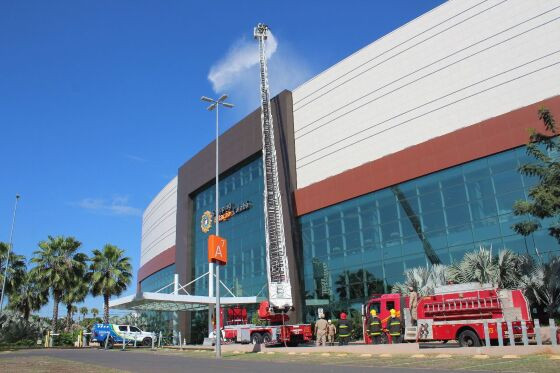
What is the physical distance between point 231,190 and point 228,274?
27.0 feet

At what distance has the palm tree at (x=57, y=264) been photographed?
45.8m

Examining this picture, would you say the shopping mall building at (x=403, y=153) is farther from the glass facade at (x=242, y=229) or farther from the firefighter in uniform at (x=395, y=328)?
the firefighter in uniform at (x=395, y=328)

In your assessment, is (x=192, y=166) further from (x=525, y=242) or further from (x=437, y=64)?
(x=525, y=242)

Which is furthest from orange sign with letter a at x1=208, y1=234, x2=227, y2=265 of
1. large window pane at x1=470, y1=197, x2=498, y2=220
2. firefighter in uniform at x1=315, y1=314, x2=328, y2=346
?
large window pane at x1=470, y1=197, x2=498, y2=220

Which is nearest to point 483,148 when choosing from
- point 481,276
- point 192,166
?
point 481,276

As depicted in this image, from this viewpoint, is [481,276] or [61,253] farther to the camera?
[61,253]

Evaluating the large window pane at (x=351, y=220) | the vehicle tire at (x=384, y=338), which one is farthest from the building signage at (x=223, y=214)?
the vehicle tire at (x=384, y=338)

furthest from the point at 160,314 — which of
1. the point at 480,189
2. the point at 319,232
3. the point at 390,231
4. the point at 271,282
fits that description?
the point at 480,189

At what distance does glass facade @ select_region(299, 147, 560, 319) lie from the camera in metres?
27.7

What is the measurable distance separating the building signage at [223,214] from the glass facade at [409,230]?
27.4 feet

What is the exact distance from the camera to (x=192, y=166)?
56062mm

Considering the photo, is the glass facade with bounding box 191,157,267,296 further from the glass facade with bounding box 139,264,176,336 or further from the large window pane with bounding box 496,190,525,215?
the large window pane with bounding box 496,190,525,215

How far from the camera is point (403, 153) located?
108 ft

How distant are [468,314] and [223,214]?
107 feet
